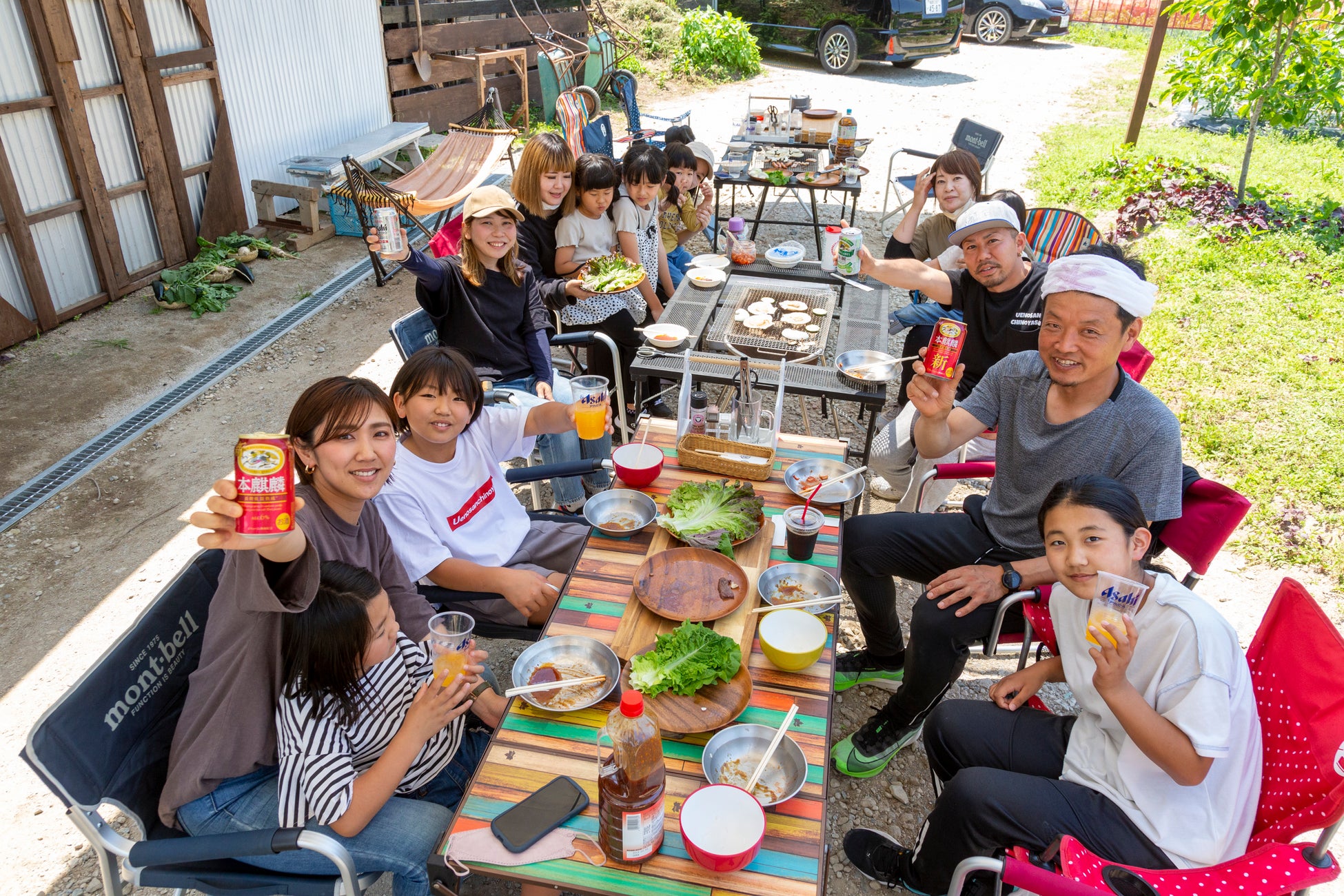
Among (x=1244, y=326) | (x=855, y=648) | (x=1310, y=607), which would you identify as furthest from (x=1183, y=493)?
(x=1244, y=326)

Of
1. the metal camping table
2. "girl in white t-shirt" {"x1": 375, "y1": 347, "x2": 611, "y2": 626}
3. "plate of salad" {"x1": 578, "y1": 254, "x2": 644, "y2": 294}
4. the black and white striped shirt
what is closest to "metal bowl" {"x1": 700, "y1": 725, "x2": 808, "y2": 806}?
the black and white striped shirt

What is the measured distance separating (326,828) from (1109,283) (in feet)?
8.97

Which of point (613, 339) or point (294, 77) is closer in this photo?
point (613, 339)

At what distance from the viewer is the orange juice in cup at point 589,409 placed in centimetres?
300

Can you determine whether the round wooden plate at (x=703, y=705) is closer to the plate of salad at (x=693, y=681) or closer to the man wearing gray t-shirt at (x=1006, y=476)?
the plate of salad at (x=693, y=681)

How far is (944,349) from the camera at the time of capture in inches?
112

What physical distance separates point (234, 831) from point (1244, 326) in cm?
724

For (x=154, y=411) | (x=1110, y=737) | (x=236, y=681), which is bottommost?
(x=154, y=411)

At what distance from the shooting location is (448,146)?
8.66 meters

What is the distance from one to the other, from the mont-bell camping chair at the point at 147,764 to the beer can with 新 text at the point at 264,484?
56 cm

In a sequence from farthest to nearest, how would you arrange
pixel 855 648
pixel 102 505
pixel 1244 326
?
pixel 1244 326 < pixel 102 505 < pixel 855 648

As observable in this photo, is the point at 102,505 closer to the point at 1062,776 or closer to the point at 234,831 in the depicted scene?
the point at 234,831

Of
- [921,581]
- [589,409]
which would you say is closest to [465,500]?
[589,409]

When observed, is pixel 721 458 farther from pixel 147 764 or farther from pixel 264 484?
pixel 147 764
